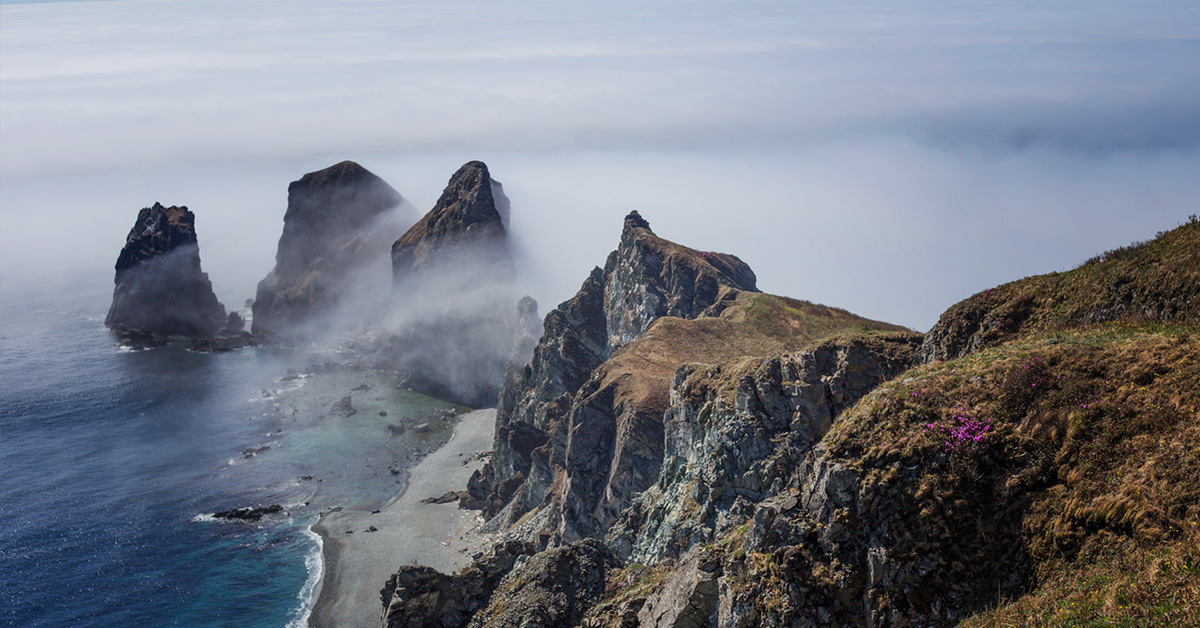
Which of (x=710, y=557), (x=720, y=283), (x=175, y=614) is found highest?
(x=720, y=283)

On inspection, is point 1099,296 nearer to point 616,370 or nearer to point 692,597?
point 692,597

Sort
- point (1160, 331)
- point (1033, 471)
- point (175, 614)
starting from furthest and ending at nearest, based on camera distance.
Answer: point (175, 614), point (1160, 331), point (1033, 471)

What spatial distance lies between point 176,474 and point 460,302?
65422mm

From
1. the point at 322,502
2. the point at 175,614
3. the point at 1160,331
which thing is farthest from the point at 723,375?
the point at 322,502

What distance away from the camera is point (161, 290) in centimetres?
18562

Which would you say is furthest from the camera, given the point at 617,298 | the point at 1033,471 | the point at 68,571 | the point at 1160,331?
the point at 617,298

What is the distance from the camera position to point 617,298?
335 ft

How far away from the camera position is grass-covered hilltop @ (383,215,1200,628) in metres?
19.1

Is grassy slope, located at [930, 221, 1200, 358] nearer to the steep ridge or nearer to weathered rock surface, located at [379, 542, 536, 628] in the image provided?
the steep ridge

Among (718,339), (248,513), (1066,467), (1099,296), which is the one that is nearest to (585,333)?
(718,339)

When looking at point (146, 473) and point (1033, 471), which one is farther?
point (146, 473)

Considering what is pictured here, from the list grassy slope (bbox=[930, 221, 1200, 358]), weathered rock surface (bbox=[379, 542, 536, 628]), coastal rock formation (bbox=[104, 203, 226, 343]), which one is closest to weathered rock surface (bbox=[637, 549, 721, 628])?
weathered rock surface (bbox=[379, 542, 536, 628])

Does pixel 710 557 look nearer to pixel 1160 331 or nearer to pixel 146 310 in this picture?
pixel 1160 331

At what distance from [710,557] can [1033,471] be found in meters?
11.1
